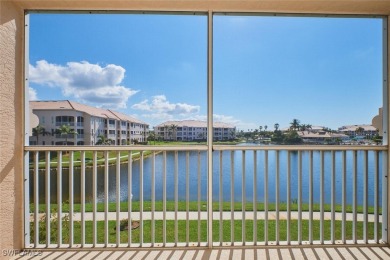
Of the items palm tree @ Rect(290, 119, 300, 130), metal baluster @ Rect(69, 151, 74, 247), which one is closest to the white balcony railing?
metal baluster @ Rect(69, 151, 74, 247)

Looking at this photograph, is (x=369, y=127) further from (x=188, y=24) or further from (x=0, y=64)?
(x=0, y=64)

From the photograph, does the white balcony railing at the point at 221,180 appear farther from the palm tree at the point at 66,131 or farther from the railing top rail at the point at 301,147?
the palm tree at the point at 66,131

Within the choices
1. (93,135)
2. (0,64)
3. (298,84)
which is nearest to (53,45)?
(0,64)

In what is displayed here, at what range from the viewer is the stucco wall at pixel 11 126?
1.94m

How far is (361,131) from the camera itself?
230 cm

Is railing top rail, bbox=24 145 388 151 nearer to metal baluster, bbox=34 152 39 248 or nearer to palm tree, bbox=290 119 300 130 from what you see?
metal baluster, bbox=34 152 39 248

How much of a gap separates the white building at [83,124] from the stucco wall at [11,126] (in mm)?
178

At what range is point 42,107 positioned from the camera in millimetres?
2275

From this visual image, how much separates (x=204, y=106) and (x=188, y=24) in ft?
2.46

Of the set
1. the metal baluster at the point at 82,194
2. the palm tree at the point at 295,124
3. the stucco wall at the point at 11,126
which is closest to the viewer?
the stucco wall at the point at 11,126

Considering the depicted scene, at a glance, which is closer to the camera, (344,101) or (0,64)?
(0,64)

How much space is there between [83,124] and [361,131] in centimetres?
250

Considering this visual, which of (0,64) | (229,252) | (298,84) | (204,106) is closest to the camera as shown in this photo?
(0,64)

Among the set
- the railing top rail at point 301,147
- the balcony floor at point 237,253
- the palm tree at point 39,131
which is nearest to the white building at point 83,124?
the palm tree at point 39,131
